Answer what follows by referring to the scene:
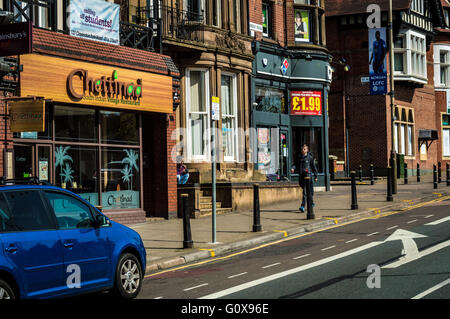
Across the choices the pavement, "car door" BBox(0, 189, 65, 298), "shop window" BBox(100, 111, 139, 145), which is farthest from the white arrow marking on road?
"shop window" BBox(100, 111, 139, 145)

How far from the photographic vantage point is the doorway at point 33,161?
1535 centimetres

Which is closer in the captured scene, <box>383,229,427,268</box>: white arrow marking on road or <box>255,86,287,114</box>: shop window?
<box>383,229,427,268</box>: white arrow marking on road

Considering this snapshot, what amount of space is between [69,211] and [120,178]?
9.98m

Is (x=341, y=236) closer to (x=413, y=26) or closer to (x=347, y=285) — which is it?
(x=347, y=285)

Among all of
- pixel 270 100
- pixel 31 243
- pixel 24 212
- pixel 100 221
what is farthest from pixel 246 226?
pixel 270 100

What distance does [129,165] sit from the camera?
19.1 meters

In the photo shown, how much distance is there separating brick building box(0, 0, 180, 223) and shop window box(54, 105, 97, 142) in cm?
2

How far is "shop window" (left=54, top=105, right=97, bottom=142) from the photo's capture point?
16.7 m

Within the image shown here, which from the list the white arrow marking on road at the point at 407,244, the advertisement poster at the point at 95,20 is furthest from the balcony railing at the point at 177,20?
the white arrow marking on road at the point at 407,244

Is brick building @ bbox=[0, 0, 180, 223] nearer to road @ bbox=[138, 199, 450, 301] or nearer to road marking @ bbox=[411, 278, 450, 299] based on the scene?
road @ bbox=[138, 199, 450, 301]

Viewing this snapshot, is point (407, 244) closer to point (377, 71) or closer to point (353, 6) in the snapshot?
point (377, 71)

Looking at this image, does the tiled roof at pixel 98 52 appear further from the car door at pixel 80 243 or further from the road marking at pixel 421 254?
the road marking at pixel 421 254

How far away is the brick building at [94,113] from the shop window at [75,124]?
0.02 m
